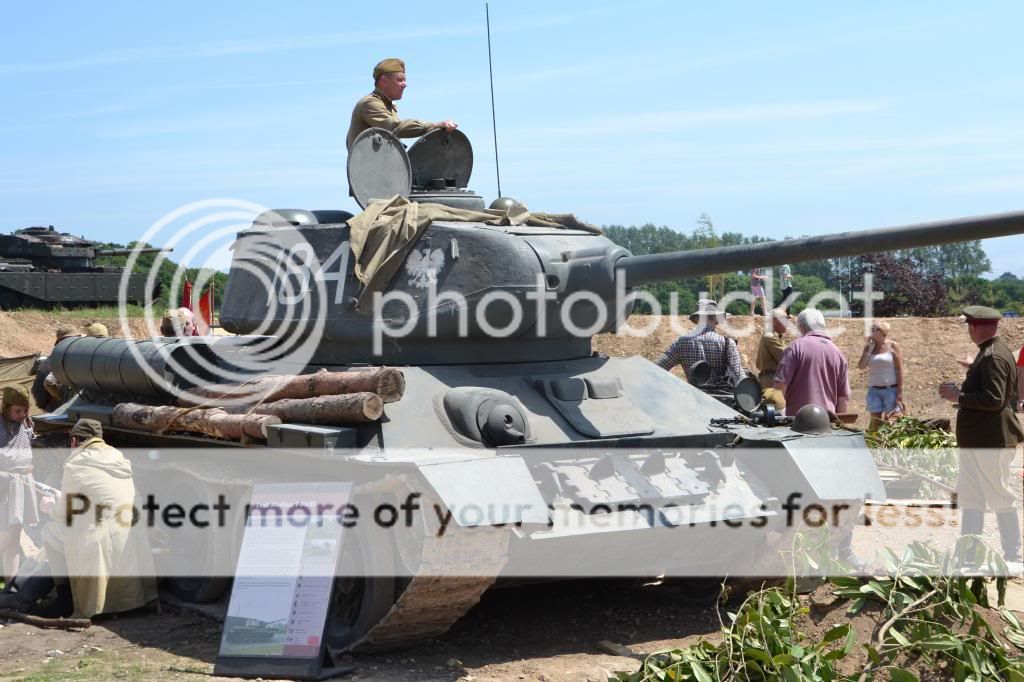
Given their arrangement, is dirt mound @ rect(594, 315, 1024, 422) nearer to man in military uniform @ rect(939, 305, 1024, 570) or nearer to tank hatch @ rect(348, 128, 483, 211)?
man in military uniform @ rect(939, 305, 1024, 570)

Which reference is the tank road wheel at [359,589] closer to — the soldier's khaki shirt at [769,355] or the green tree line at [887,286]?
the soldier's khaki shirt at [769,355]

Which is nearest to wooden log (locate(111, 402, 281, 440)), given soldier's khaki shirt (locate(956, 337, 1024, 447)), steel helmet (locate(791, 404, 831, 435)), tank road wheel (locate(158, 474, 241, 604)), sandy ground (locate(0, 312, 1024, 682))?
tank road wheel (locate(158, 474, 241, 604))

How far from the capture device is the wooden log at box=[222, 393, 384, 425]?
6.91m

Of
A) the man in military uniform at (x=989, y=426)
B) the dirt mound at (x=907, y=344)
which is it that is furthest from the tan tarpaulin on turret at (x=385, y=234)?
the dirt mound at (x=907, y=344)

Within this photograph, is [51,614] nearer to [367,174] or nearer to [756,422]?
[367,174]

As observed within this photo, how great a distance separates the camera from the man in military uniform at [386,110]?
9398mm

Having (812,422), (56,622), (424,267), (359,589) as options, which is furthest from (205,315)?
(812,422)

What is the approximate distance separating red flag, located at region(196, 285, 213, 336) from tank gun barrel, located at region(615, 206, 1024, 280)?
6898mm

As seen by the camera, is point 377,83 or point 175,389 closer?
point 175,389

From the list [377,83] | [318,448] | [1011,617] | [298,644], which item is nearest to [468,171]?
[377,83]

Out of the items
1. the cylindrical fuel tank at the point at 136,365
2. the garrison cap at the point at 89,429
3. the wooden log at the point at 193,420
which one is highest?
the cylindrical fuel tank at the point at 136,365

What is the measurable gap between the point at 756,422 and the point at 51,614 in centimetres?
478

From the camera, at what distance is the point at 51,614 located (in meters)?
8.38

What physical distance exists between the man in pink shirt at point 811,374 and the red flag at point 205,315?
6379 mm
